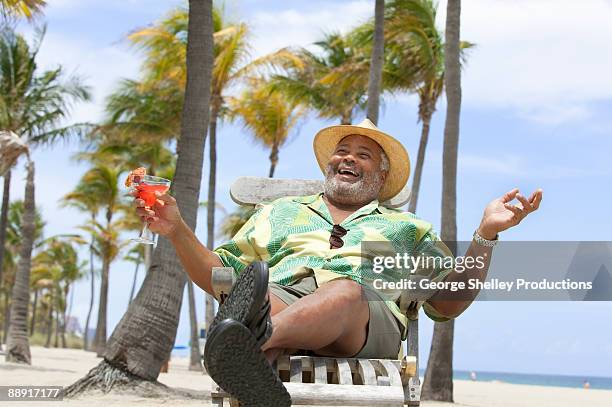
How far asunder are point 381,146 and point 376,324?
1.32m

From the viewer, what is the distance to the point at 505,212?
397 cm

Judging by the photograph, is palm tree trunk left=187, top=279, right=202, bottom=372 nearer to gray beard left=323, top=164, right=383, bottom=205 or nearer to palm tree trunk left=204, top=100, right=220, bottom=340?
palm tree trunk left=204, top=100, right=220, bottom=340

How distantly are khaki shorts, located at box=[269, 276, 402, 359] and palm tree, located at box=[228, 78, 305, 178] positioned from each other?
22850 millimetres

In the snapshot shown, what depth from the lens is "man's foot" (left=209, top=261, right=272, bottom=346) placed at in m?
2.98

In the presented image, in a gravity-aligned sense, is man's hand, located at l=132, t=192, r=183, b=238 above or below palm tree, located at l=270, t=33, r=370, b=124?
below

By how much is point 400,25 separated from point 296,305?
1699 centimetres

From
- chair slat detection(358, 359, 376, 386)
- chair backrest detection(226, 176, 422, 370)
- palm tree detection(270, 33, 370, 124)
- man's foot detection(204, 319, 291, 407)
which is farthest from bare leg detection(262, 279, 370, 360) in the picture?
palm tree detection(270, 33, 370, 124)

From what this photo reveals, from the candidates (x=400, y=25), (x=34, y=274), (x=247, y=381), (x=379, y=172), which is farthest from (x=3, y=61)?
(x=34, y=274)

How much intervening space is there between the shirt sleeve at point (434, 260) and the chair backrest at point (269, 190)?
34.4 inches

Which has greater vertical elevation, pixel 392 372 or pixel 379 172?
pixel 379 172

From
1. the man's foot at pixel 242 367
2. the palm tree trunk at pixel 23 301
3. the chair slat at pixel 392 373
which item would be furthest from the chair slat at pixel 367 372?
the palm tree trunk at pixel 23 301

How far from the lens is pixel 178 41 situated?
24359 millimetres

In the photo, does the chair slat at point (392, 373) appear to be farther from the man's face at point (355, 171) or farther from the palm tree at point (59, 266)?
the palm tree at point (59, 266)

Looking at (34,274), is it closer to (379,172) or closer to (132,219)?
(132,219)
